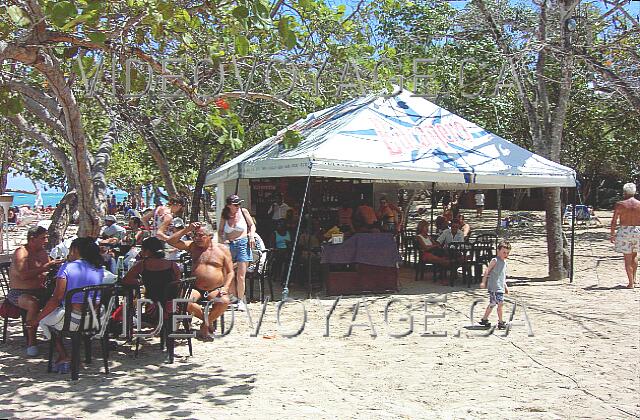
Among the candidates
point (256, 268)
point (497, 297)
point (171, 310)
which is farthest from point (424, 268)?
point (171, 310)

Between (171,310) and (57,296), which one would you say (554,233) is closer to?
(171,310)

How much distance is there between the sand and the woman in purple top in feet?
1.18

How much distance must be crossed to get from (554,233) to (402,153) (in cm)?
361

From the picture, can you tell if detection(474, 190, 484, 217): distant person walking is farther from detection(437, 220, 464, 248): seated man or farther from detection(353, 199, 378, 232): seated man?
detection(353, 199, 378, 232): seated man

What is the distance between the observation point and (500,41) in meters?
11.2

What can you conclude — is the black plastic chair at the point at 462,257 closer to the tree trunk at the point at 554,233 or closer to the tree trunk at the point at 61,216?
the tree trunk at the point at 554,233

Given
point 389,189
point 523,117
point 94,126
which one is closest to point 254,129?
point 389,189

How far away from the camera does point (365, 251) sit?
31.6 feet

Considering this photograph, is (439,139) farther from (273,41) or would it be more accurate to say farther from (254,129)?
(254,129)

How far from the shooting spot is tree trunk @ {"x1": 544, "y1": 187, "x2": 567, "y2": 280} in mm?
11234

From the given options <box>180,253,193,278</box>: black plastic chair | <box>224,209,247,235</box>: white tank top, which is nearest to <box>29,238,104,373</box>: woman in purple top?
<box>180,253,193,278</box>: black plastic chair

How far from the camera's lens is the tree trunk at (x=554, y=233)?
1123 cm

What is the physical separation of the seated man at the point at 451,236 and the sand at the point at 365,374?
2.50 meters

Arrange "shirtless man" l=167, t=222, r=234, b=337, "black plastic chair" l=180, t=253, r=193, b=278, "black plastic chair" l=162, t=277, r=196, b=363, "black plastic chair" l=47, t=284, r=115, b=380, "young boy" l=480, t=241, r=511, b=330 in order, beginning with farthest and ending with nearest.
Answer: "black plastic chair" l=180, t=253, r=193, b=278 < "young boy" l=480, t=241, r=511, b=330 < "shirtless man" l=167, t=222, r=234, b=337 < "black plastic chair" l=162, t=277, r=196, b=363 < "black plastic chair" l=47, t=284, r=115, b=380
